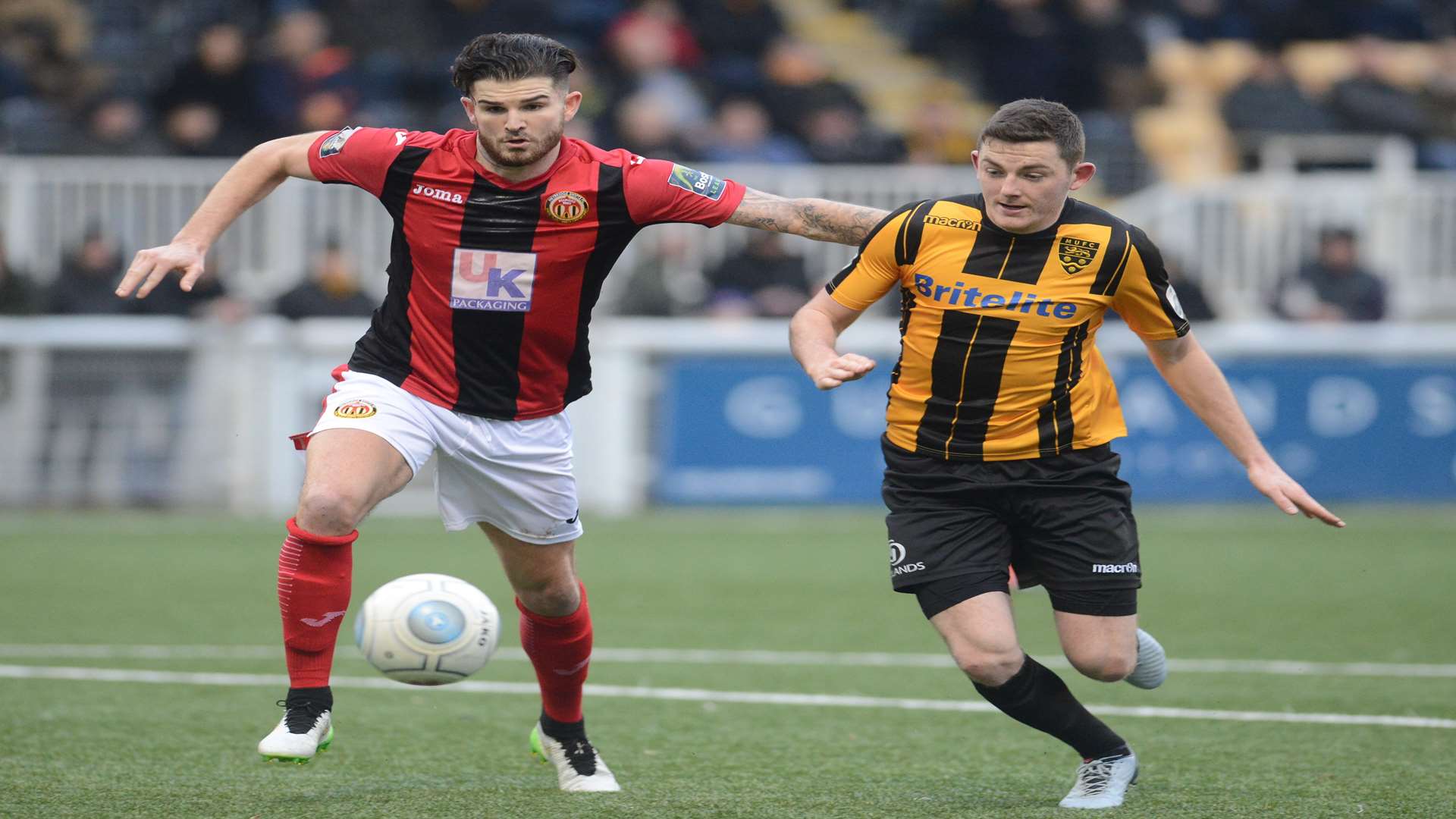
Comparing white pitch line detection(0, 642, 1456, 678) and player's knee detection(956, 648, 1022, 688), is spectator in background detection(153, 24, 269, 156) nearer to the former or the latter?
white pitch line detection(0, 642, 1456, 678)

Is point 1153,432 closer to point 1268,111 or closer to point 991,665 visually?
point 1268,111

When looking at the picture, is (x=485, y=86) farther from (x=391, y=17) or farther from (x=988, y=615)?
(x=391, y=17)

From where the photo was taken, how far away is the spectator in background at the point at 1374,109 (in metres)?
17.4

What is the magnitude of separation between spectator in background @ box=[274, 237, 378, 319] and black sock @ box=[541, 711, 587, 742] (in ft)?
29.3

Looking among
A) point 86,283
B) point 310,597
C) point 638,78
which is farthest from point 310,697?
point 638,78

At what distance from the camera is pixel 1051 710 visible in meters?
4.93

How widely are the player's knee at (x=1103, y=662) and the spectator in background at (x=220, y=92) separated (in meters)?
11.7

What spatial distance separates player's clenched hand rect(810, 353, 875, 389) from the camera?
4.34 meters

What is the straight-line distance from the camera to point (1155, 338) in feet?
16.6

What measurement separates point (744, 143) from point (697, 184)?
36.4 ft

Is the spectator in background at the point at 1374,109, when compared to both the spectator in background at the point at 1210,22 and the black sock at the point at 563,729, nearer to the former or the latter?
the spectator in background at the point at 1210,22

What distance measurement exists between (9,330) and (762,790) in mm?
10027

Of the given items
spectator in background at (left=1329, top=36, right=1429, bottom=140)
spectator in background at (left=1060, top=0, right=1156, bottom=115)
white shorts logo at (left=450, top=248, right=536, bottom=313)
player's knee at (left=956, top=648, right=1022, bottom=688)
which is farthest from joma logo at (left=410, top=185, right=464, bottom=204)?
spectator in background at (left=1329, top=36, right=1429, bottom=140)

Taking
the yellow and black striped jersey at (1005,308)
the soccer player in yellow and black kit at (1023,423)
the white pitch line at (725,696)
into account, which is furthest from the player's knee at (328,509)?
the white pitch line at (725,696)
